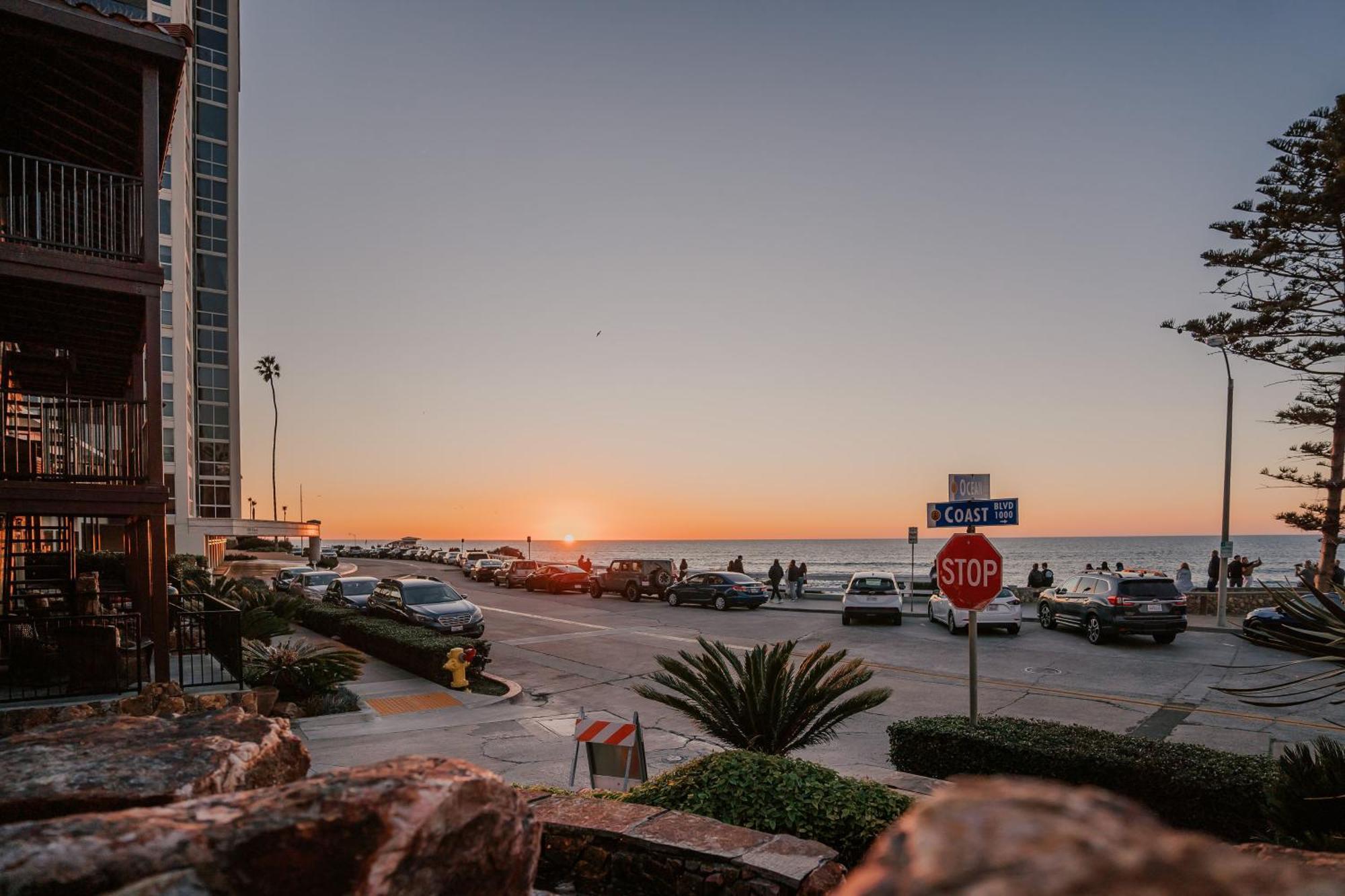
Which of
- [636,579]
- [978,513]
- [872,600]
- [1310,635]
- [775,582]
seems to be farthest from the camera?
[636,579]

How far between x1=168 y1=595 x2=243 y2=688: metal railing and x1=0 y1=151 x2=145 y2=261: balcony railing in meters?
5.05

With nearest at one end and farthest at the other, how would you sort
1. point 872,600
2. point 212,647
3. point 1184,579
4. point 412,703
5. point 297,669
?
point 297,669 < point 412,703 < point 212,647 < point 872,600 < point 1184,579

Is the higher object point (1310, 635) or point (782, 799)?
point (1310, 635)

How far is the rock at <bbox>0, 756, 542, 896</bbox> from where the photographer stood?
1.95m

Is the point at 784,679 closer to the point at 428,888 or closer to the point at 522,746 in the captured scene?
the point at 522,746

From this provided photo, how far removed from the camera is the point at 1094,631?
20078mm

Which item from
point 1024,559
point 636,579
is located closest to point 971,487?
point 636,579

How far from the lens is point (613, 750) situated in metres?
7.72

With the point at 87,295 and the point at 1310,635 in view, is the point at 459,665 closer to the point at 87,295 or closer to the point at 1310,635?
the point at 87,295

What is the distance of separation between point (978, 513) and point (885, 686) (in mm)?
6651

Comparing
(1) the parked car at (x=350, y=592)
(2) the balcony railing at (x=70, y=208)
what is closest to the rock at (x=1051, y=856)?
(2) the balcony railing at (x=70, y=208)

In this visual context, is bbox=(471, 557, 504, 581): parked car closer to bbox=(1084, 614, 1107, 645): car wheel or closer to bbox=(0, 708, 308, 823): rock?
bbox=(1084, 614, 1107, 645): car wheel

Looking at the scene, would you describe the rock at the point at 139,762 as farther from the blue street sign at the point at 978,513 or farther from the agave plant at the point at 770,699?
the blue street sign at the point at 978,513

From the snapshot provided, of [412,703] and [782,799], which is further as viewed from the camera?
[412,703]
